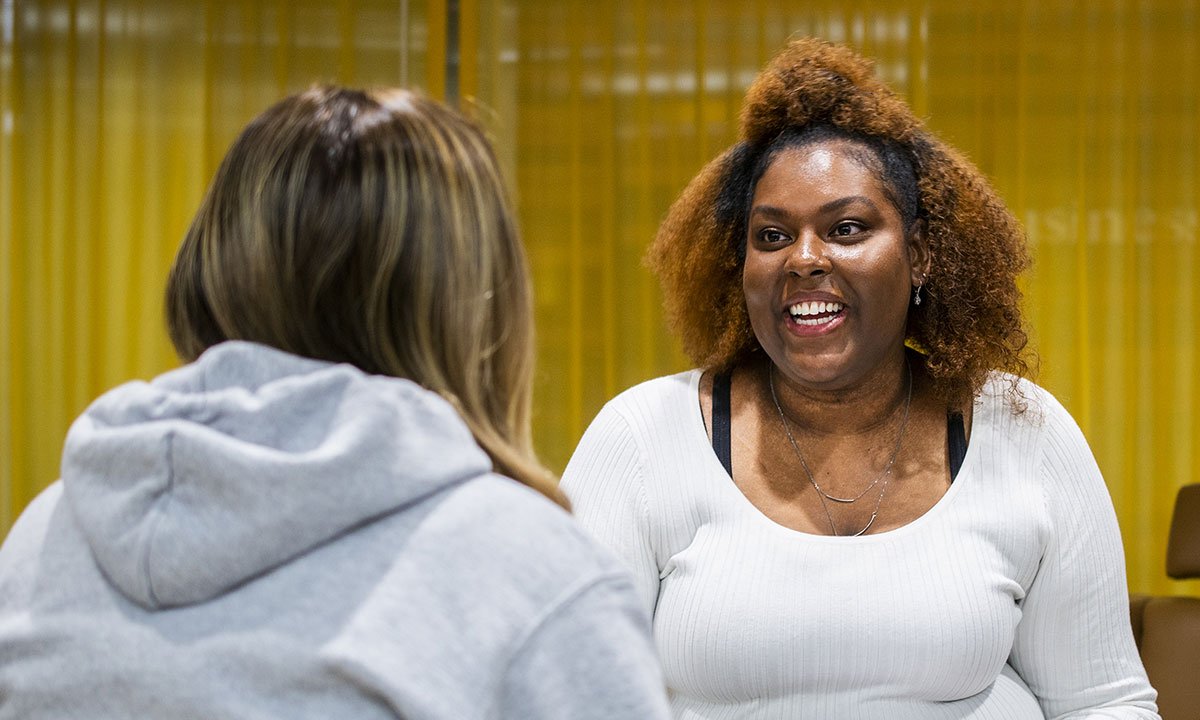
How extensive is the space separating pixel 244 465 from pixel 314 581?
0.29ft

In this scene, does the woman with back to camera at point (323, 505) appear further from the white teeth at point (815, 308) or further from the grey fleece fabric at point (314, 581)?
the white teeth at point (815, 308)

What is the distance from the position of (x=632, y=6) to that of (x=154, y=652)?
140 inches

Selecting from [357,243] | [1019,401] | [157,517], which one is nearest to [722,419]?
[1019,401]

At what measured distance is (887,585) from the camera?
170cm

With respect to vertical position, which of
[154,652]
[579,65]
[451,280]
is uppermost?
[579,65]

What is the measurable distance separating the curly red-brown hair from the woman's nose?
19cm

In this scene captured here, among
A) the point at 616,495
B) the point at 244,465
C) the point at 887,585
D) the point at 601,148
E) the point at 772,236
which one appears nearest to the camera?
the point at 244,465

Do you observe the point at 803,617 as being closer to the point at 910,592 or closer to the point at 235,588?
the point at 910,592

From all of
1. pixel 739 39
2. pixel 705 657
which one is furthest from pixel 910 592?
pixel 739 39

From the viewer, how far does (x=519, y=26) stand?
4180 millimetres

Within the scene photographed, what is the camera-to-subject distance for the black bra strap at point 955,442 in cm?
185

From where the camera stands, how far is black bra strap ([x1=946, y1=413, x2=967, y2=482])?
1.85 m

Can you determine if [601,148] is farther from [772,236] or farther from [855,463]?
[855,463]

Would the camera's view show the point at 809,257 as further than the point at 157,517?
Yes
